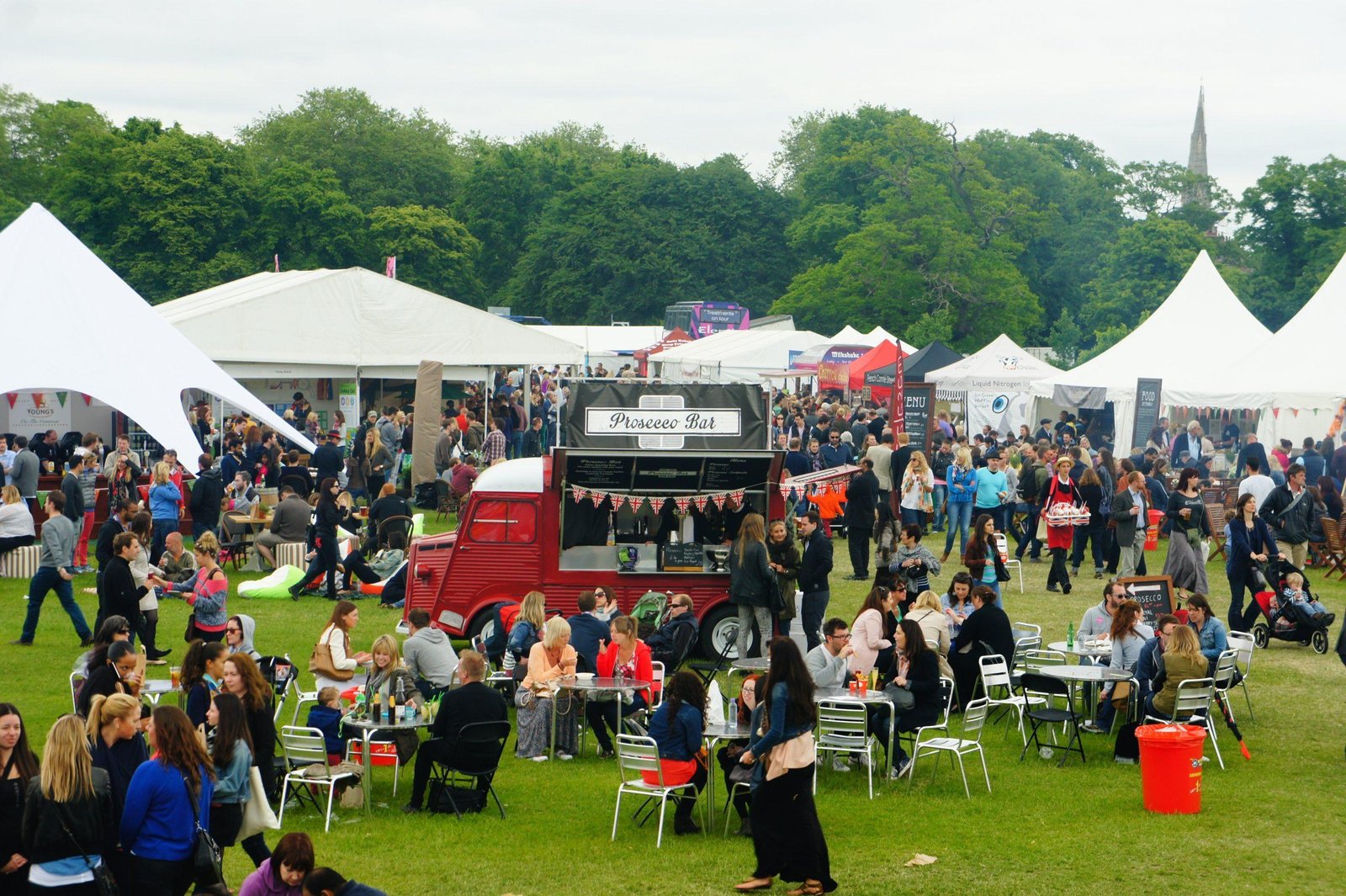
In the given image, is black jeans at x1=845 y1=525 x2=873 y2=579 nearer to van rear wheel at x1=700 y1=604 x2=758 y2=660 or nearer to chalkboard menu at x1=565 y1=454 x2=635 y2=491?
van rear wheel at x1=700 y1=604 x2=758 y2=660

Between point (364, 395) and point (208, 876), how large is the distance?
87.2 ft

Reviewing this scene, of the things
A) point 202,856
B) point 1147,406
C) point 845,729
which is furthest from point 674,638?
point 1147,406

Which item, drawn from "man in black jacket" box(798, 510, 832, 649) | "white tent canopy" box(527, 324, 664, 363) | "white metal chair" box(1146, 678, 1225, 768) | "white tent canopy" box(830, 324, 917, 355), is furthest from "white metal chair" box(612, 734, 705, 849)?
"white tent canopy" box(527, 324, 664, 363)

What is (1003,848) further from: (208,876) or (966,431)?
(966,431)

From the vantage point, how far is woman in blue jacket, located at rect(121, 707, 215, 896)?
252 inches

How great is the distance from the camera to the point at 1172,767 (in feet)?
29.5

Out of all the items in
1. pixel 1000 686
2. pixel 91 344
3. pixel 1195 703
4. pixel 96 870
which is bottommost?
pixel 96 870

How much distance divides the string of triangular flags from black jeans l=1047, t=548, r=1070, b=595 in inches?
217

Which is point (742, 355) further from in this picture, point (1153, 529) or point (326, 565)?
point (326, 565)

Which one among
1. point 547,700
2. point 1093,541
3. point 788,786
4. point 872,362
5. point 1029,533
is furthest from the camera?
point 872,362

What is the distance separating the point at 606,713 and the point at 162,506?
27.8 feet

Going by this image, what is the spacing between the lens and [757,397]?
14.0m

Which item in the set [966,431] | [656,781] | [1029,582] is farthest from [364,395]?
[656,781]

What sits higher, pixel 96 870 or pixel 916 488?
pixel 916 488
